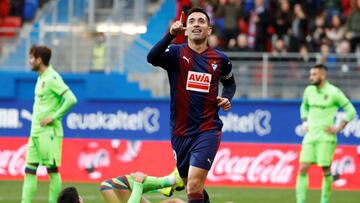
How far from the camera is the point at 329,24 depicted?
80.7ft

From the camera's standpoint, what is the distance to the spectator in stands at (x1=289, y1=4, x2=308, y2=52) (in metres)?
24.4

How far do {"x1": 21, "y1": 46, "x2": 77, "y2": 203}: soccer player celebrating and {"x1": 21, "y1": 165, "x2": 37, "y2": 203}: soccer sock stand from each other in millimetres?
20

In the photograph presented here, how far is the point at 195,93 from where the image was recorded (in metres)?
11.3

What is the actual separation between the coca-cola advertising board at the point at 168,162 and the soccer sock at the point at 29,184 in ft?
21.5

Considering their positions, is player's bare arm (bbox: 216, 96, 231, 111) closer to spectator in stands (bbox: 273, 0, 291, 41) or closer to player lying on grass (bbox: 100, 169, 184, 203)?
player lying on grass (bbox: 100, 169, 184, 203)

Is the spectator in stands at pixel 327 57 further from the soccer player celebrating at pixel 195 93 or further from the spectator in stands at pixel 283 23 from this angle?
the soccer player celebrating at pixel 195 93

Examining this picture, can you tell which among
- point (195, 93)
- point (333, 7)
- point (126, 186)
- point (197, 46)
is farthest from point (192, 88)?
point (333, 7)

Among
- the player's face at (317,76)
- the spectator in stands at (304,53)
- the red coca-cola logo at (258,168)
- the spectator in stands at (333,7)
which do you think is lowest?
the red coca-cola logo at (258,168)

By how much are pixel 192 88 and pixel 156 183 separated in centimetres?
113

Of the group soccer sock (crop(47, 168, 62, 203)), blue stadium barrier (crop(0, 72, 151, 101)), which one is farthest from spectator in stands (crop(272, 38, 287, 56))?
soccer sock (crop(47, 168, 62, 203))

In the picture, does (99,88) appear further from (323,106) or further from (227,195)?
(323,106)

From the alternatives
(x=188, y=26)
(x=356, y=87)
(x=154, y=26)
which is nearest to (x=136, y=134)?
(x=154, y=26)

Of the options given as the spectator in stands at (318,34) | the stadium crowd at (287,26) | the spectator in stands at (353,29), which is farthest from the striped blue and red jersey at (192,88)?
the spectator in stands at (353,29)

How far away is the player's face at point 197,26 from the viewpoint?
36.7 ft
